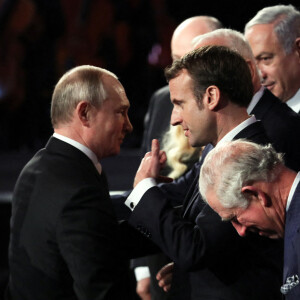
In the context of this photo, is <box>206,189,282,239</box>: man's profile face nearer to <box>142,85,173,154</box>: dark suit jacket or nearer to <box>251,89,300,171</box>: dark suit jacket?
<box>251,89,300,171</box>: dark suit jacket

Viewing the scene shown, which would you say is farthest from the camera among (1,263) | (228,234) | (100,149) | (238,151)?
(1,263)

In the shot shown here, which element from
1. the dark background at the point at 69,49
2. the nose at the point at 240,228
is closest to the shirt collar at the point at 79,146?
the nose at the point at 240,228

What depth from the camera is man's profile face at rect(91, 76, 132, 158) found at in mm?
2471

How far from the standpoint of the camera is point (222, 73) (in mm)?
2410

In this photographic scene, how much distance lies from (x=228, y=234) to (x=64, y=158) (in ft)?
1.90

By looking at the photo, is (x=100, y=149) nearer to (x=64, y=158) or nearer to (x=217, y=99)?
(x=64, y=158)

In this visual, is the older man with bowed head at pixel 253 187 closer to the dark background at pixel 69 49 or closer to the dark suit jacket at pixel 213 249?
the dark suit jacket at pixel 213 249

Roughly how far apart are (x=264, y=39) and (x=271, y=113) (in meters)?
1.10

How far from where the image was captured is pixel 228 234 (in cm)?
231

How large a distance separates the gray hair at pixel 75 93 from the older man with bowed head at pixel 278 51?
5.06 ft

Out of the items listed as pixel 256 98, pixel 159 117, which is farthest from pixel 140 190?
pixel 159 117

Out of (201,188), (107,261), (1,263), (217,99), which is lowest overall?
(1,263)

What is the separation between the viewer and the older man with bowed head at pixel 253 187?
2127 millimetres

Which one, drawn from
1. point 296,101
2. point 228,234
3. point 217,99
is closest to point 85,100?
point 217,99
